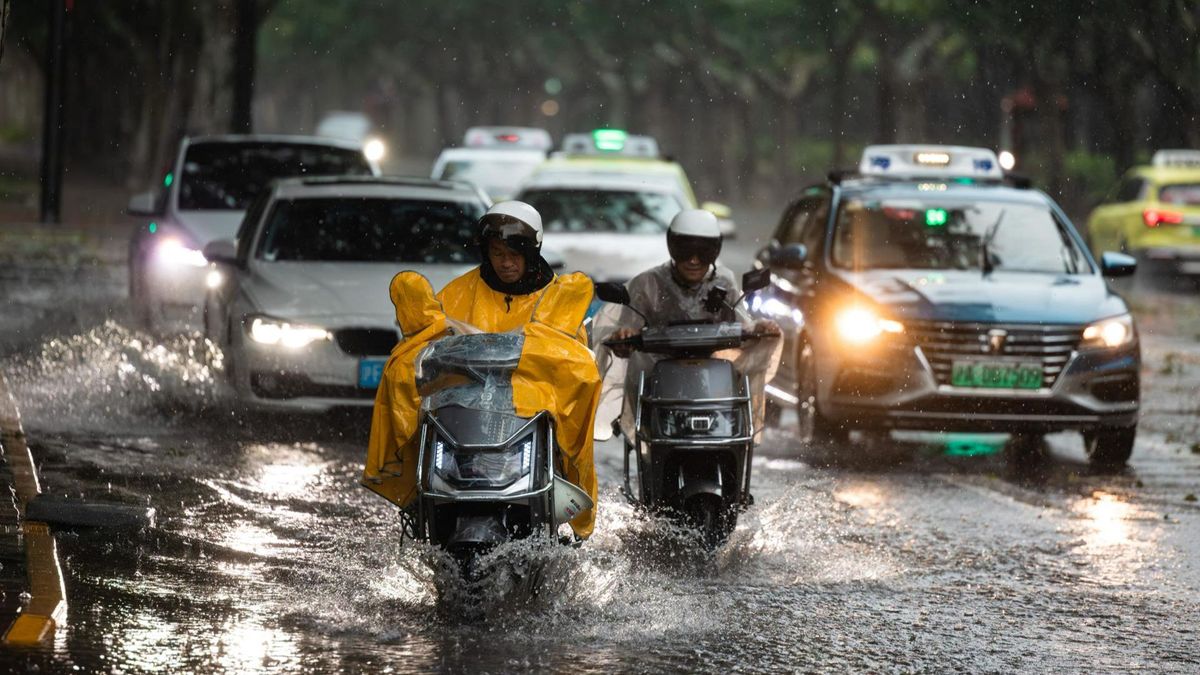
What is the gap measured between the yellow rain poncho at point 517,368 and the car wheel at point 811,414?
500 cm

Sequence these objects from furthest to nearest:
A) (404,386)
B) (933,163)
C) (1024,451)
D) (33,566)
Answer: (933,163) → (1024,451) → (33,566) → (404,386)

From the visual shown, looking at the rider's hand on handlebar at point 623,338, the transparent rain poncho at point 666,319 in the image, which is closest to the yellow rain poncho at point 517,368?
the rider's hand on handlebar at point 623,338

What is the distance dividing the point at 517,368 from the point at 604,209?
1015 cm

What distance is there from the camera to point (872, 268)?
40.4ft

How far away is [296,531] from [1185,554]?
3.75 metres

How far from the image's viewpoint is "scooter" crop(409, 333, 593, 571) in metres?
6.64

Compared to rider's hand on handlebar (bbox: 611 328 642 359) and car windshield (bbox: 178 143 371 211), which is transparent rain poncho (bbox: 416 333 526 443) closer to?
rider's hand on handlebar (bbox: 611 328 642 359)

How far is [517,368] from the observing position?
6727 millimetres

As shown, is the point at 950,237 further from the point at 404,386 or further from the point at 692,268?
the point at 404,386

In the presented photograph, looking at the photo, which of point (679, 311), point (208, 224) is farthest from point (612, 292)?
point (208, 224)

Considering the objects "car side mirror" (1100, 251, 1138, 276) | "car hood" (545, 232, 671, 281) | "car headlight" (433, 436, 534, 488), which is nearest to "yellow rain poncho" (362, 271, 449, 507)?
"car headlight" (433, 436, 534, 488)

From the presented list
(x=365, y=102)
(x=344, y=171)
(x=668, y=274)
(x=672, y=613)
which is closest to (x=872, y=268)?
(x=668, y=274)

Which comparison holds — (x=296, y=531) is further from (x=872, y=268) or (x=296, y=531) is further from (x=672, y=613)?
(x=872, y=268)

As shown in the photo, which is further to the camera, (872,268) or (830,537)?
(872,268)
